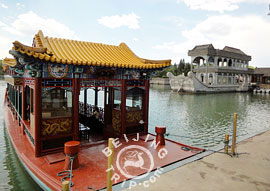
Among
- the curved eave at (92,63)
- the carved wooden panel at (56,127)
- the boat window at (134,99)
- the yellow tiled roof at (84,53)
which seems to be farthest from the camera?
the boat window at (134,99)

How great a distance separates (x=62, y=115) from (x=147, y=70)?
378cm

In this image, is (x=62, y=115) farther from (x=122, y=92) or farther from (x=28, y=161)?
(x=122, y=92)

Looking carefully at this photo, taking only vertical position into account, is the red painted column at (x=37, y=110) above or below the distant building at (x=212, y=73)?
below

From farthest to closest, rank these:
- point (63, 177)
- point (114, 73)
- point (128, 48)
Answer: point (128, 48), point (114, 73), point (63, 177)

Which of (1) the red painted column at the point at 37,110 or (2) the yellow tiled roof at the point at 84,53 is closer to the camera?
(2) the yellow tiled roof at the point at 84,53

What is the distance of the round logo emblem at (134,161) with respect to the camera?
17.8ft

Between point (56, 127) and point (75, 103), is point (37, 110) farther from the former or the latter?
point (75, 103)

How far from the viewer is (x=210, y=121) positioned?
15.8 m

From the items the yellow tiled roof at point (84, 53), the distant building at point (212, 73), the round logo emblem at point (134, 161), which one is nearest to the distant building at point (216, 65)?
the distant building at point (212, 73)

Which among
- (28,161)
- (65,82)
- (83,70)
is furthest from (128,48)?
(28,161)

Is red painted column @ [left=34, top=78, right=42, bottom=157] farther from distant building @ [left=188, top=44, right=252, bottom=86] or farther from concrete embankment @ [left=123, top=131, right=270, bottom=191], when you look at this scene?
distant building @ [left=188, top=44, right=252, bottom=86]

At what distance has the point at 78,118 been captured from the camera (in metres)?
6.80

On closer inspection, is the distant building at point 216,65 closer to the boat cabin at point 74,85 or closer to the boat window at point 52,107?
the boat cabin at point 74,85

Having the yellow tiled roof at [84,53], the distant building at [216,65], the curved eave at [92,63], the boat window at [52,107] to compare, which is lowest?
the boat window at [52,107]
